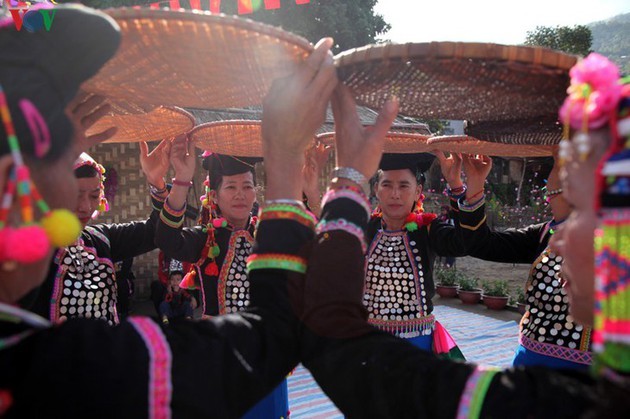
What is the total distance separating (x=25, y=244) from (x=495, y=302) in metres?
8.12

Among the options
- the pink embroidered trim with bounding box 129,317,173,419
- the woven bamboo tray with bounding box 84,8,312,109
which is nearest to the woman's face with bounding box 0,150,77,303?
the pink embroidered trim with bounding box 129,317,173,419

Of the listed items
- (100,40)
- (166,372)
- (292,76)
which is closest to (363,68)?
(292,76)

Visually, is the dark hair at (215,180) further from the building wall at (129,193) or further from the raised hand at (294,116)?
the building wall at (129,193)

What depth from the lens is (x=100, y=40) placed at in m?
1.10

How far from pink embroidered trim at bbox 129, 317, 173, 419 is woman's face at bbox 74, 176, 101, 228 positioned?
186 centimetres

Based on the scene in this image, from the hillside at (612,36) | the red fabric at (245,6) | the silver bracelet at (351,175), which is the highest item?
the hillside at (612,36)

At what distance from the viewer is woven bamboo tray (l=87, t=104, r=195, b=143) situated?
2.14 meters

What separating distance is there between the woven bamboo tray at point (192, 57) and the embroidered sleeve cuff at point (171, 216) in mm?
1189

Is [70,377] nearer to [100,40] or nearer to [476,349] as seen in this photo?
[100,40]

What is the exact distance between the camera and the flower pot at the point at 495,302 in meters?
8.03

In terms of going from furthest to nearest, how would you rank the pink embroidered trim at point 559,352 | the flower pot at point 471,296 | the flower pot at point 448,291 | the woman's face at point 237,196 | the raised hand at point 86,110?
1. the flower pot at point 448,291
2. the flower pot at point 471,296
3. the woman's face at point 237,196
4. the pink embroidered trim at point 559,352
5. the raised hand at point 86,110

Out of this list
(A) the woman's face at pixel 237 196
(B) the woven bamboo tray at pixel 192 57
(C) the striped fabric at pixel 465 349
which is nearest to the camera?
(B) the woven bamboo tray at pixel 192 57

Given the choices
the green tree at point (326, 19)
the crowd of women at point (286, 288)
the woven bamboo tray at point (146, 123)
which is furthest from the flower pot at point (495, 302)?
the green tree at point (326, 19)

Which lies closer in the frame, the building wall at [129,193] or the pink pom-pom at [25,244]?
the pink pom-pom at [25,244]
